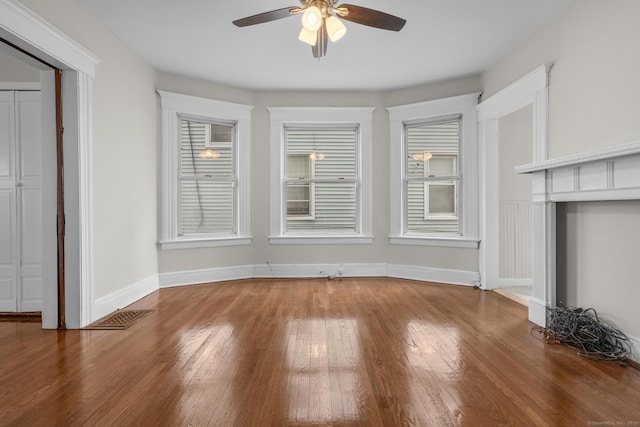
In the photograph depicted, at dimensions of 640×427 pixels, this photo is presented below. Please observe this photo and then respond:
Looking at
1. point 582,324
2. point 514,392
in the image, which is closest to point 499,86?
point 582,324

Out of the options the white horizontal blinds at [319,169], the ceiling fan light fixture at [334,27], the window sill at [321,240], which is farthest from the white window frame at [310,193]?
the ceiling fan light fixture at [334,27]

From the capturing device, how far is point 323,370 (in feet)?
7.83

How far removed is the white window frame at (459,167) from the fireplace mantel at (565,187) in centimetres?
163

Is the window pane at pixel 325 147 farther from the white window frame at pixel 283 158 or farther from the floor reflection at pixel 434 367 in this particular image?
the floor reflection at pixel 434 367

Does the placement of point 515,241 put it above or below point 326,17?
below

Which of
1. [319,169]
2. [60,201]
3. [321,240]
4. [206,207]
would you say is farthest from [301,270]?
[60,201]

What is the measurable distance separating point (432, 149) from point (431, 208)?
2.65 feet

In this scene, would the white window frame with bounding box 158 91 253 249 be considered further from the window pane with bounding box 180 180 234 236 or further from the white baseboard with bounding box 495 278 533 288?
the white baseboard with bounding box 495 278 533 288

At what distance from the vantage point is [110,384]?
221 cm

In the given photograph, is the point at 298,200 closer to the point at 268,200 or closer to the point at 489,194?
the point at 268,200

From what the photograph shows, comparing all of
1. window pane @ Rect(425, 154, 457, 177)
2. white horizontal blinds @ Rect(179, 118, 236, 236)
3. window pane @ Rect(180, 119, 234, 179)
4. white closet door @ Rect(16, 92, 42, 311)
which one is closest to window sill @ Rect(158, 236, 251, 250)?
white horizontal blinds @ Rect(179, 118, 236, 236)

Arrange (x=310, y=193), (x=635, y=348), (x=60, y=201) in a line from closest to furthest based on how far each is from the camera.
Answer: (x=635, y=348) < (x=60, y=201) < (x=310, y=193)

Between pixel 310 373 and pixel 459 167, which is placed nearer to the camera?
pixel 310 373

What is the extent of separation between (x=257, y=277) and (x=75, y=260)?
→ 262 cm
